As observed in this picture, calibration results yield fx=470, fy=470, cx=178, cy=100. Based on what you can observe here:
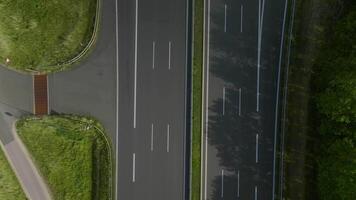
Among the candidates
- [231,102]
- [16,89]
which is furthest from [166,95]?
[16,89]

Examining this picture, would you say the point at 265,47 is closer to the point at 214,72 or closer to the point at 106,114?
the point at 214,72

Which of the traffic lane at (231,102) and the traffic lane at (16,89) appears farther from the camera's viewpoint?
the traffic lane at (231,102)

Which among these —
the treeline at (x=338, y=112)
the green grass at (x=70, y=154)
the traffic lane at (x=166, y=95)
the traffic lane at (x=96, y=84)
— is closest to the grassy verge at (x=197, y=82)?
the traffic lane at (x=166, y=95)

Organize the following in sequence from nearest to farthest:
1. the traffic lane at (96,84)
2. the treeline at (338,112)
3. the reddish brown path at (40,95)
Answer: the treeline at (338,112) < the reddish brown path at (40,95) < the traffic lane at (96,84)

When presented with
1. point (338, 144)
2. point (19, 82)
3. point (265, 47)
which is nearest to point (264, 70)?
point (265, 47)

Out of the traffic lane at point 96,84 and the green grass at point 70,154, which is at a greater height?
the traffic lane at point 96,84

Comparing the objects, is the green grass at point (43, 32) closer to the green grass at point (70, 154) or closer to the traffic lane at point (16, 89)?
the traffic lane at point (16, 89)

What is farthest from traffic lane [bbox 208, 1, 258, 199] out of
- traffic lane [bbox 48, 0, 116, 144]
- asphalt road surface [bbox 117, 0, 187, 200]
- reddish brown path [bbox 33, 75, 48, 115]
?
reddish brown path [bbox 33, 75, 48, 115]
